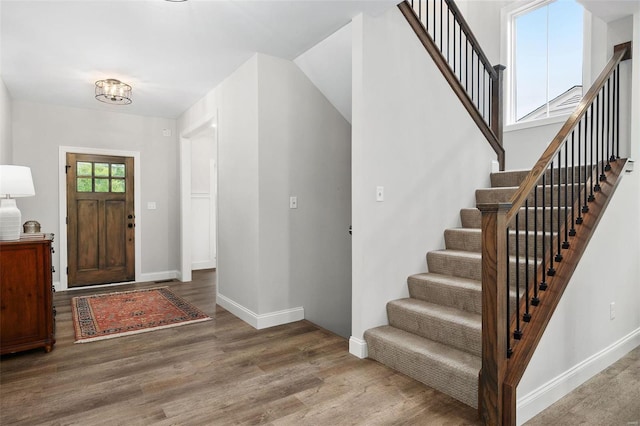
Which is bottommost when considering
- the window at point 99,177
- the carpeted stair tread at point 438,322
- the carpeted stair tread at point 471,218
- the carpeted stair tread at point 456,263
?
the carpeted stair tread at point 438,322

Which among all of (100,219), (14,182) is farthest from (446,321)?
(100,219)

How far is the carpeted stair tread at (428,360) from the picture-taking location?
2.11 metres

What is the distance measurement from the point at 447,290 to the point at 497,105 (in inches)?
93.4

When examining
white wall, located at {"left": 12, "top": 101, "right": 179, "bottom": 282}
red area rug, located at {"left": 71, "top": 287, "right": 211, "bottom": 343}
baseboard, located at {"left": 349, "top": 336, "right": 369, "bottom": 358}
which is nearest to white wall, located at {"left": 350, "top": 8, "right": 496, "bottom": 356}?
baseboard, located at {"left": 349, "top": 336, "right": 369, "bottom": 358}

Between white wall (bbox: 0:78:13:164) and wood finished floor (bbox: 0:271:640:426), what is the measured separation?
2.37 metres

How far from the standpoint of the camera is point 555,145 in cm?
212

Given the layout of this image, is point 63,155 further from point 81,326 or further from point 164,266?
point 81,326

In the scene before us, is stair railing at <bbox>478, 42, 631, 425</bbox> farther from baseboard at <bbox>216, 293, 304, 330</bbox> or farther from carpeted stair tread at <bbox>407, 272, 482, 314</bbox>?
baseboard at <bbox>216, 293, 304, 330</bbox>

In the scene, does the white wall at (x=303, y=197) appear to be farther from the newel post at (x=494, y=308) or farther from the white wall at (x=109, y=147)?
the white wall at (x=109, y=147)

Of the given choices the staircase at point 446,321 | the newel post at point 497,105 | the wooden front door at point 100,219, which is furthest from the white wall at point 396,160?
the wooden front door at point 100,219

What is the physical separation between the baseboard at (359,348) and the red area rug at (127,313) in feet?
5.49

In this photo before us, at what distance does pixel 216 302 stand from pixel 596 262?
3673 millimetres

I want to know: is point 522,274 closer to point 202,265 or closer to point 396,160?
point 396,160

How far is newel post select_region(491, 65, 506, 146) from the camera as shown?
13.1 feet
